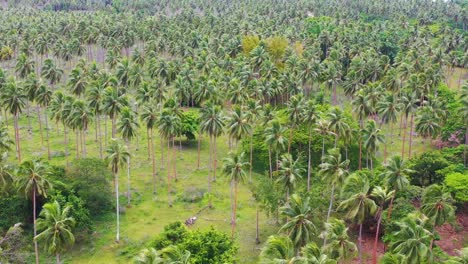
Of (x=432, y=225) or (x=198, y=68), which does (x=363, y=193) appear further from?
(x=198, y=68)

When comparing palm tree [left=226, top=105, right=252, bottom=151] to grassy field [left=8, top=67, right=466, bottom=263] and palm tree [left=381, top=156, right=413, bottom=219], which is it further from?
palm tree [left=381, top=156, right=413, bottom=219]

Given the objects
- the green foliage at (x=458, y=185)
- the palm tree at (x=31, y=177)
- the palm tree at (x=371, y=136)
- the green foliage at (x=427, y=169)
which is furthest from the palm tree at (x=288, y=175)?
the palm tree at (x=31, y=177)

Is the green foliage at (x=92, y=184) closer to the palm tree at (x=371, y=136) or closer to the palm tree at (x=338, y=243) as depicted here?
the palm tree at (x=338, y=243)

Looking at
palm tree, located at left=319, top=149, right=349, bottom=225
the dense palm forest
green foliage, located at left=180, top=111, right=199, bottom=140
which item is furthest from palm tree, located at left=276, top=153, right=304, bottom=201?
green foliage, located at left=180, top=111, right=199, bottom=140

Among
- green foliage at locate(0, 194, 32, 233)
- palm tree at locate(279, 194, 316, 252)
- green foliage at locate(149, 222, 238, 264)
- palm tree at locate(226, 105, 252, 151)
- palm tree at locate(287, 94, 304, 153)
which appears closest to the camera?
palm tree at locate(279, 194, 316, 252)

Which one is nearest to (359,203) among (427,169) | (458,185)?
(458,185)

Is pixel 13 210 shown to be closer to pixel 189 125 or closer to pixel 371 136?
pixel 189 125

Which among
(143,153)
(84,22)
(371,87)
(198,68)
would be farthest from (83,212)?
(84,22)
